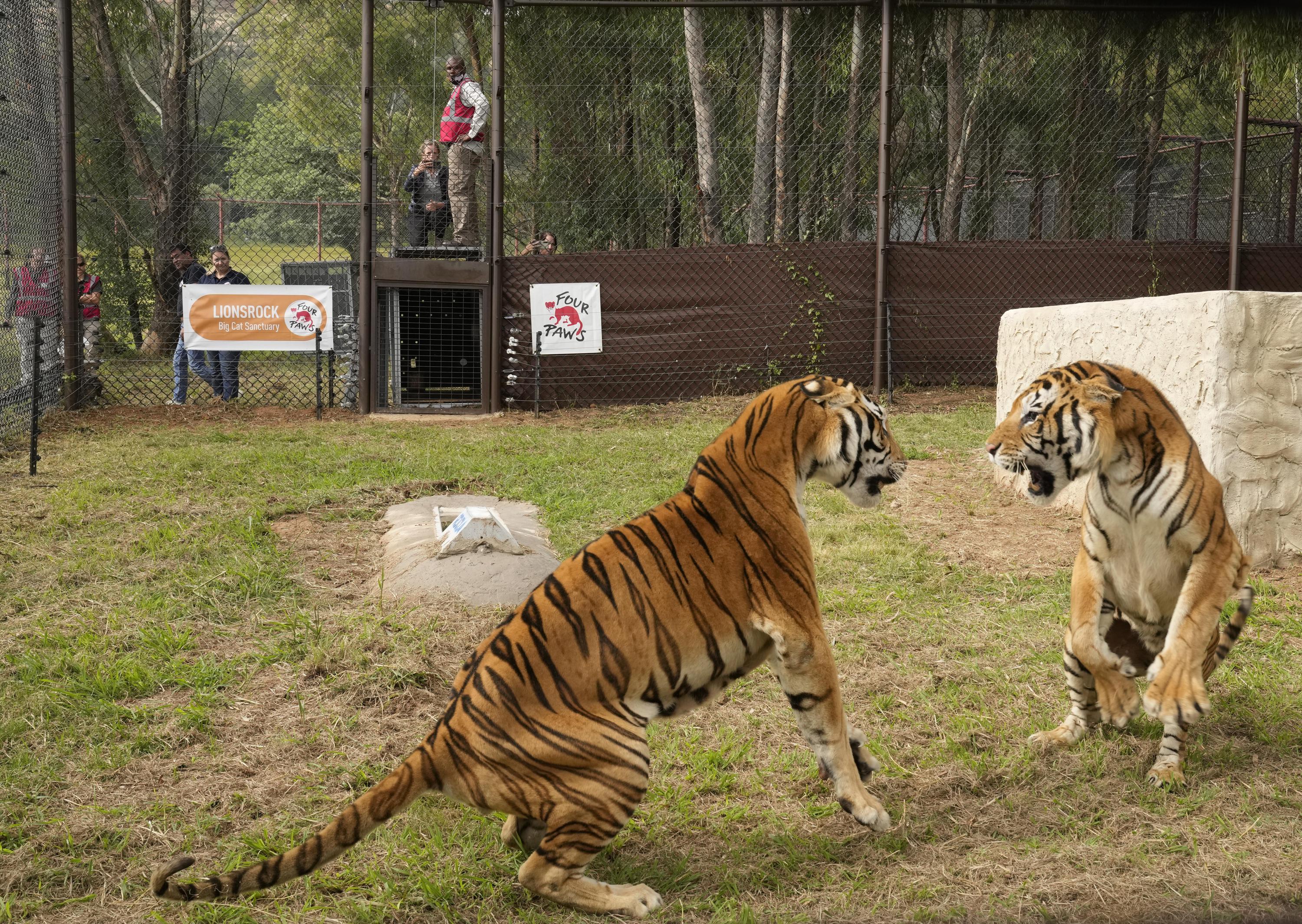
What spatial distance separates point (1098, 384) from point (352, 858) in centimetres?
283

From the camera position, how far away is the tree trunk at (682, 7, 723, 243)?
13.1 m

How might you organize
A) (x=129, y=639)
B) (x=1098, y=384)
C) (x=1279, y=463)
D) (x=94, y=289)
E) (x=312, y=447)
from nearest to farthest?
(x=1098, y=384) → (x=129, y=639) → (x=1279, y=463) → (x=312, y=447) → (x=94, y=289)

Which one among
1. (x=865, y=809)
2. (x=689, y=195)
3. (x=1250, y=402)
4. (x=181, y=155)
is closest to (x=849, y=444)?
(x=865, y=809)

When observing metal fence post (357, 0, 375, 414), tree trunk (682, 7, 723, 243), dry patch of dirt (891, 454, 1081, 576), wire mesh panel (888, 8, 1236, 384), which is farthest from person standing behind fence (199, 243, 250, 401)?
dry patch of dirt (891, 454, 1081, 576)

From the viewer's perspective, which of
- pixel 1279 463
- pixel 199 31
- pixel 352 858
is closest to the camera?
pixel 352 858

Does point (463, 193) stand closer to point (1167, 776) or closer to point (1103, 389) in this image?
point (1103, 389)

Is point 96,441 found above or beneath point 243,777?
above

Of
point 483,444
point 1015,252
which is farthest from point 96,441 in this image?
point 1015,252

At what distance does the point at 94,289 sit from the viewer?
12695 millimetres

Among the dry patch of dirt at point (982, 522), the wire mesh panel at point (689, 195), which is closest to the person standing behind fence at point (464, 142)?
the wire mesh panel at point (689, 195)

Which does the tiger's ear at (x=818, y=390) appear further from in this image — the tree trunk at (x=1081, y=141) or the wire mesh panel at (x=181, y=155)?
the tree trunk at (x=1081, y=141)

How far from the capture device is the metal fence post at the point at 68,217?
11.5 meters

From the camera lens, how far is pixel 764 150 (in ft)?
43.1

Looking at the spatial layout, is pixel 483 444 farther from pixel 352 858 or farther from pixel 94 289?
pixel 352 858
